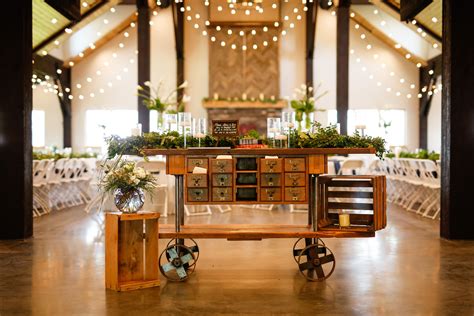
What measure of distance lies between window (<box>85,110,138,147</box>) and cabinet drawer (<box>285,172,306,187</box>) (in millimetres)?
15224

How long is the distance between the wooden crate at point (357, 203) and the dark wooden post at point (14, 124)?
12.3 ft

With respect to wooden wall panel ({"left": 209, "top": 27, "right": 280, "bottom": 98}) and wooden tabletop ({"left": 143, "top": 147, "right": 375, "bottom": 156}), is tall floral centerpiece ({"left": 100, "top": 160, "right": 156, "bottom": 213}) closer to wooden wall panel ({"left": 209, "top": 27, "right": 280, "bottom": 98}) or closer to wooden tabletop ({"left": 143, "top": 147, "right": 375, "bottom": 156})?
wooden tabletop ({"left": 143, "top": 147, "right": 375, "bottom": 156})

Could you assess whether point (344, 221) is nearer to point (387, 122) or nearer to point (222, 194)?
point (222, 194)

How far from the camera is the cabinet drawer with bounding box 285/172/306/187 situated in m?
5.07

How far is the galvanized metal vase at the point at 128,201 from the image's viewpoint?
467 cm

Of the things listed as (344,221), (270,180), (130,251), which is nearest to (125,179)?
(130,251)

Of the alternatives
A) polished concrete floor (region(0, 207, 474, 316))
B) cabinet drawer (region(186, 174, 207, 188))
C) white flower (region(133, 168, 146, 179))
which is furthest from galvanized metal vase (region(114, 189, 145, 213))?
polished concrete floor (region(0, 207, 474, 316))

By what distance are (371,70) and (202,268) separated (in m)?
15.7

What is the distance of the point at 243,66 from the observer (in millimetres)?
18922

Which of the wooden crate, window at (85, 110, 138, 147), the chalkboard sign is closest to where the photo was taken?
the wooden crate

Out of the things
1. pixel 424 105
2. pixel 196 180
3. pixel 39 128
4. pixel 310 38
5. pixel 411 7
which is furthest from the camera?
pixel 424 105

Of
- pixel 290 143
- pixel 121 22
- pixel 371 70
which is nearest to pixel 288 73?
pixel 371 70

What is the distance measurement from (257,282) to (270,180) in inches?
32.9

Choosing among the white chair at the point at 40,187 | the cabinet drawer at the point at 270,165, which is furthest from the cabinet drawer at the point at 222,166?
the white chair at the point at 40,187
